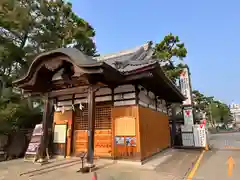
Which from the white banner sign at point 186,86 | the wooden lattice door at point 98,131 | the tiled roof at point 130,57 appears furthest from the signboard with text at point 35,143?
the white banner sign at point 186,86

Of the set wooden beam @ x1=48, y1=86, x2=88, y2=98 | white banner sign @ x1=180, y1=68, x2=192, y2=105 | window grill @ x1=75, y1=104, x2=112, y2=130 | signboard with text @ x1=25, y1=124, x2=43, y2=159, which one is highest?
white banner sign @ x1=180, y1=68, x2=192, y2=105

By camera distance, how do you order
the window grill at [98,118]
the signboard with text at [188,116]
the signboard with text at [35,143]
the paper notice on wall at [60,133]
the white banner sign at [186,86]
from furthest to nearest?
the white banner sign at [186,86]
the signboard with text at [188,116]
the paper notice on wall at [60,133]
the window grill at [98,118]
the signboard with text at [35,143]

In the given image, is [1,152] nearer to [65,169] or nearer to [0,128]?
[0,128]

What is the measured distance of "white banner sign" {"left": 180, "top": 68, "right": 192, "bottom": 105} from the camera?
12898mm

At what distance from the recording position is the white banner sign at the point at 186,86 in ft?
42.3

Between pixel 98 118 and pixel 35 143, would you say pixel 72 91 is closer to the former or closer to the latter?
pixel 98 118

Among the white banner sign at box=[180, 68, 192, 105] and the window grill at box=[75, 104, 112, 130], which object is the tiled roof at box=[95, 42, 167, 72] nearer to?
the window grill at box=[75, 104, 112, 130]

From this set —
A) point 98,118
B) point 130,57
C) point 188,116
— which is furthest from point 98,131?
point 188,116

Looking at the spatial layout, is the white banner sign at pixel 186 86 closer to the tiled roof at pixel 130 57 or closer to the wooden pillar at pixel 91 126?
the tiled roof at pixel 130 57

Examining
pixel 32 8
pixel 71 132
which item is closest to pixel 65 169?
pixel 71 132

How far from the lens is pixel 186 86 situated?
43.7ft

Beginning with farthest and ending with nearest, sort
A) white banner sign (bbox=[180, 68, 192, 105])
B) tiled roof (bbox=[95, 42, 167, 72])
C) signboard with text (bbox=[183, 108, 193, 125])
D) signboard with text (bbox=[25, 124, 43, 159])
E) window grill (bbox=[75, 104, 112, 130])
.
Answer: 1. white banner sign (bbox=[180, 68, 192, 105])
2. signboard with text (bbox=[183, 108, 193, 125])
3. window grill (bbox=[75, 104, 112, 130])
4. tiled roof (bbox=[95, 42, 167, 72])
5. signboard with text (bbox=[25, 124, 43, 159])

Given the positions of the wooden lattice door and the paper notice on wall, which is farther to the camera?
the paper notice on wall

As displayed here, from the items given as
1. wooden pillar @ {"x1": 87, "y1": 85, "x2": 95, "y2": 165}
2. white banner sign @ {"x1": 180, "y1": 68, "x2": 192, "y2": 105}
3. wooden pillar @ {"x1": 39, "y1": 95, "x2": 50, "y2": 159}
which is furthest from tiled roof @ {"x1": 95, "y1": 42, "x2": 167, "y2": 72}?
white banner sign @ {"x1": 180, "y1": 68, "x2": 192, "y2": 105}
